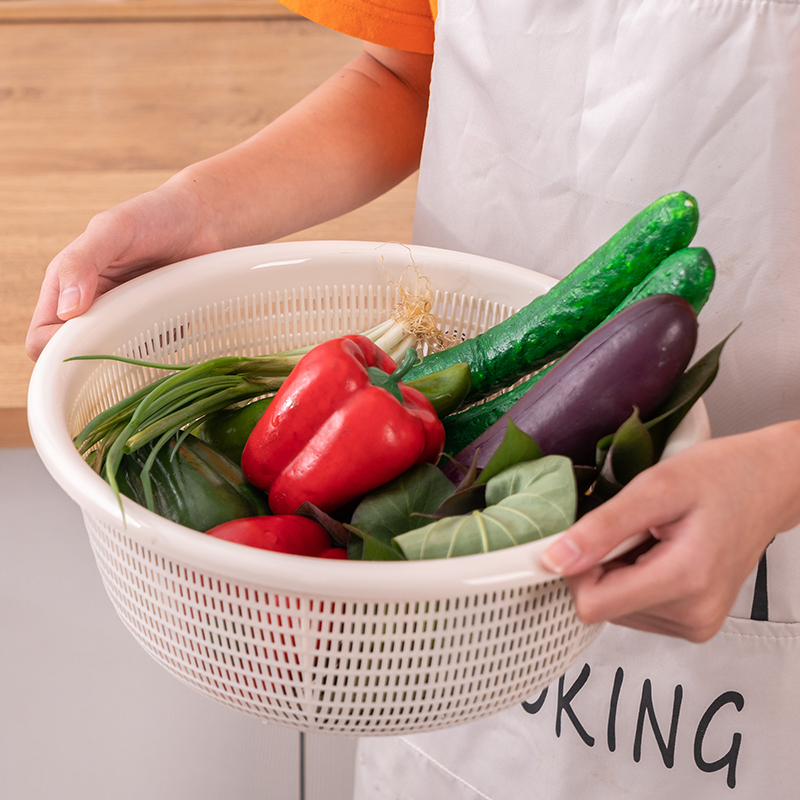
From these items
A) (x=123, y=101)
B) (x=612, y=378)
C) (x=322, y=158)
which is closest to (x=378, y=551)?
(x=612, y=378)

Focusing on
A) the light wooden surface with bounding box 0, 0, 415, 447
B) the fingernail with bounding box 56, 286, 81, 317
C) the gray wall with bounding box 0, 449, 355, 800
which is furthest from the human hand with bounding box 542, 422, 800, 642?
the light wooden surface with bounding box 0, 0, 415, 447

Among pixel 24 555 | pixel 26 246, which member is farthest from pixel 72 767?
pixel 26 246

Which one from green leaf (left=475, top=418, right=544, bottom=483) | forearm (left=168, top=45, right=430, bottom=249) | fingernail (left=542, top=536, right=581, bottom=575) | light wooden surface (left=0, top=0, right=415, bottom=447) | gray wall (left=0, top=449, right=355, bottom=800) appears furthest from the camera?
light wooden surface (left=0, top=0, right=415, bottom=447)

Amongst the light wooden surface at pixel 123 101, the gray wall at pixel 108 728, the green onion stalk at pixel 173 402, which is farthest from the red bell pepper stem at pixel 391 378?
the light wooden surface at pixel 123 101

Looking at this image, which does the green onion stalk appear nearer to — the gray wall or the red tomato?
the red tomato

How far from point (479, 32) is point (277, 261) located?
0.22m

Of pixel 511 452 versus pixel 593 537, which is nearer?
pixel 593 537

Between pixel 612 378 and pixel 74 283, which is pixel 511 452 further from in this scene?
pixel 74 283

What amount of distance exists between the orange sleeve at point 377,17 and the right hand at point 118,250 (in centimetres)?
20

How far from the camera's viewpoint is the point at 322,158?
0.69 metres

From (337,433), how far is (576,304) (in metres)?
0.18

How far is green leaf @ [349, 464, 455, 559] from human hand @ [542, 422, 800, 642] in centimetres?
12

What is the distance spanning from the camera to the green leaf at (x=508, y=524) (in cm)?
39

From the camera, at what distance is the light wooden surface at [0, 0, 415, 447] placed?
1.22 metres
